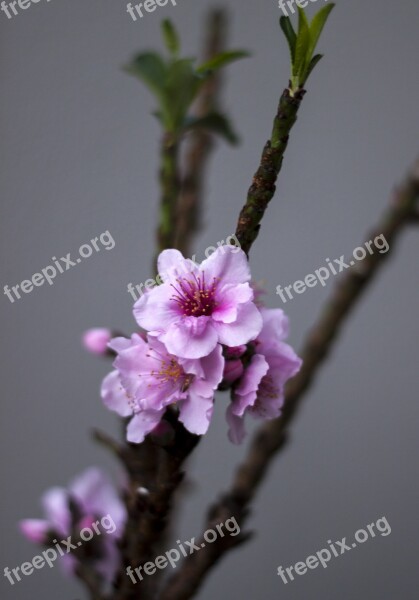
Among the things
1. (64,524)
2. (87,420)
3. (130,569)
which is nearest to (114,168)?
(87,420)

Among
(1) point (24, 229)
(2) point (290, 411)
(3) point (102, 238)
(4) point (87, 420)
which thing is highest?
(1) point (24, 229)

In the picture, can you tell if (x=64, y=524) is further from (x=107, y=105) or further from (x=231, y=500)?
Result: (x=107, y=105)

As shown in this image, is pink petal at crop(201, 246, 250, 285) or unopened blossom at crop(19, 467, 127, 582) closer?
pink petal at crop(201, 246, 250, 285)

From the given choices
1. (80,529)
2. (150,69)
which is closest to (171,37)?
(150,69)

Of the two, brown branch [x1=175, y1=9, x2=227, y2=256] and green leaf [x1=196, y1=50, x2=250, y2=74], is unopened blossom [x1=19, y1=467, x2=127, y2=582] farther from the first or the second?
green leaf [x1=196, y1=50, x2=250, y2=74]

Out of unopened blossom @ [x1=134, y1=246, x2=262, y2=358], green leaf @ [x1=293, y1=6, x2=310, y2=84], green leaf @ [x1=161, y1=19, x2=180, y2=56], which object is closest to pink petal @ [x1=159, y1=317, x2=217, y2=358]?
unopened blossom @ [x1=134, y1=246, x2=262, y2=358]

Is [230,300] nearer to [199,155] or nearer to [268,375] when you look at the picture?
[268,375]
